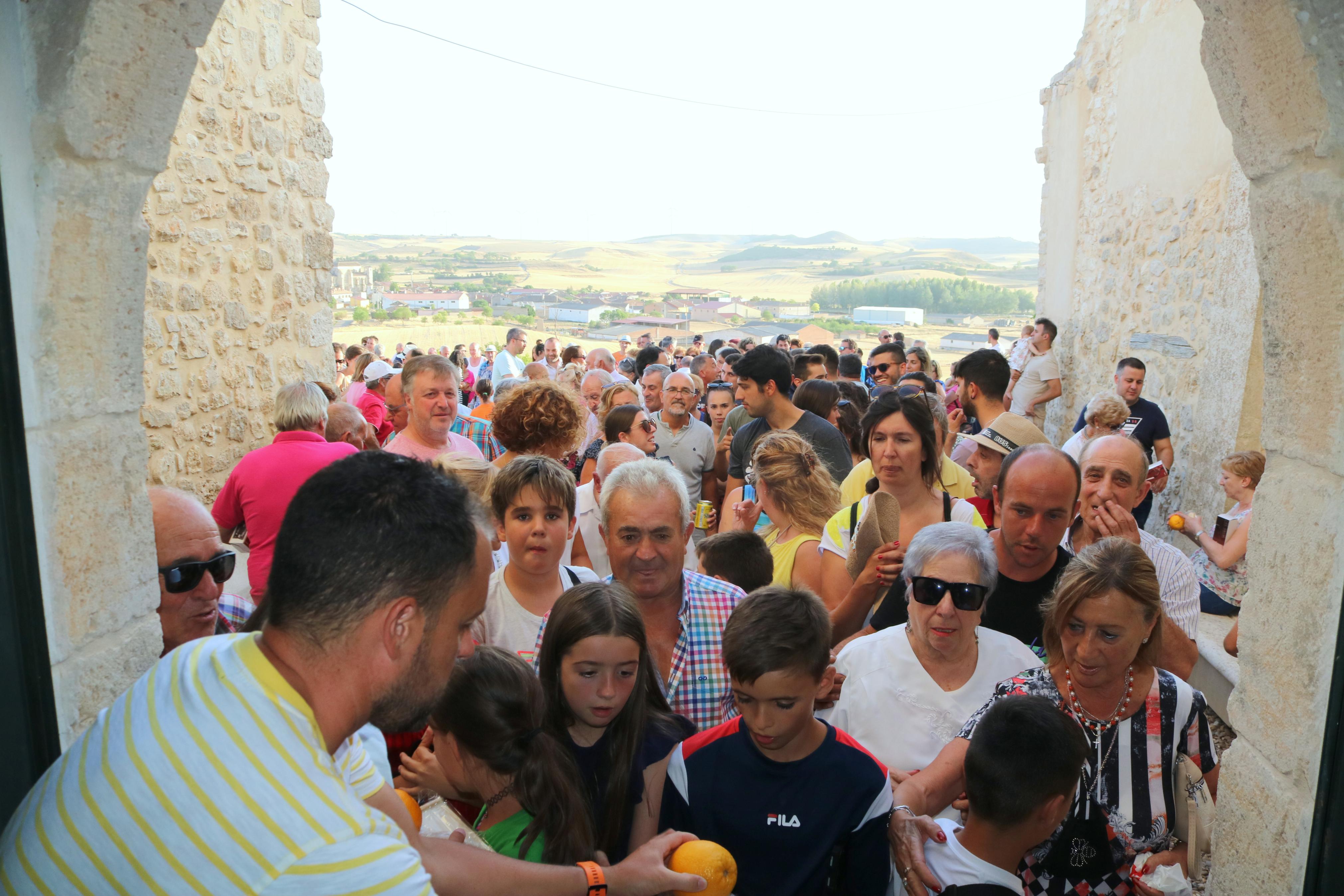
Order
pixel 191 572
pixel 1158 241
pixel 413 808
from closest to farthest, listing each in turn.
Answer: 1. pixel 413 808
2. pixel 191 572
3. pixel 1158 241

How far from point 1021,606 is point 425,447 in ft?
10.4

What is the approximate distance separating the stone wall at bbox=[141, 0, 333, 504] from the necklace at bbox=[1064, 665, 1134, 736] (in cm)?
565

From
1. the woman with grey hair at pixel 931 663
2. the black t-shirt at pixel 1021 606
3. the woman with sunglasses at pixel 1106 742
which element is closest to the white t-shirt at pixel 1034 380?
the black t-shirt at pixel 1021 606

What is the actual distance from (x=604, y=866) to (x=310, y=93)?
7.06m

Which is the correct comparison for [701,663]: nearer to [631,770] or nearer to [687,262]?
[631,770]

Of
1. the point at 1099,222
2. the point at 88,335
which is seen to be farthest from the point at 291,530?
the point at 1099,222

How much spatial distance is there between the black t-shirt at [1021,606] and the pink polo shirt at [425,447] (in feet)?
8.91

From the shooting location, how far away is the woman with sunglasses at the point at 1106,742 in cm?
231

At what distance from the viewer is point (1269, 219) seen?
6.15 ft

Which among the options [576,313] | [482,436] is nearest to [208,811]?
[482,436]

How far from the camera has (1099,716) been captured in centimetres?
241

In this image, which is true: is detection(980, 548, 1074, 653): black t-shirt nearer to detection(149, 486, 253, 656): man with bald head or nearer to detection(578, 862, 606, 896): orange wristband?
detection(578, 862, 606, 896): orange wristband

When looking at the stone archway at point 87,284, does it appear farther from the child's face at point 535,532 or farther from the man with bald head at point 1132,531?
the man with bald head at point 1132,531

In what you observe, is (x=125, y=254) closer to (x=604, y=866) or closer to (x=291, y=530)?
(x=291, y=530)
